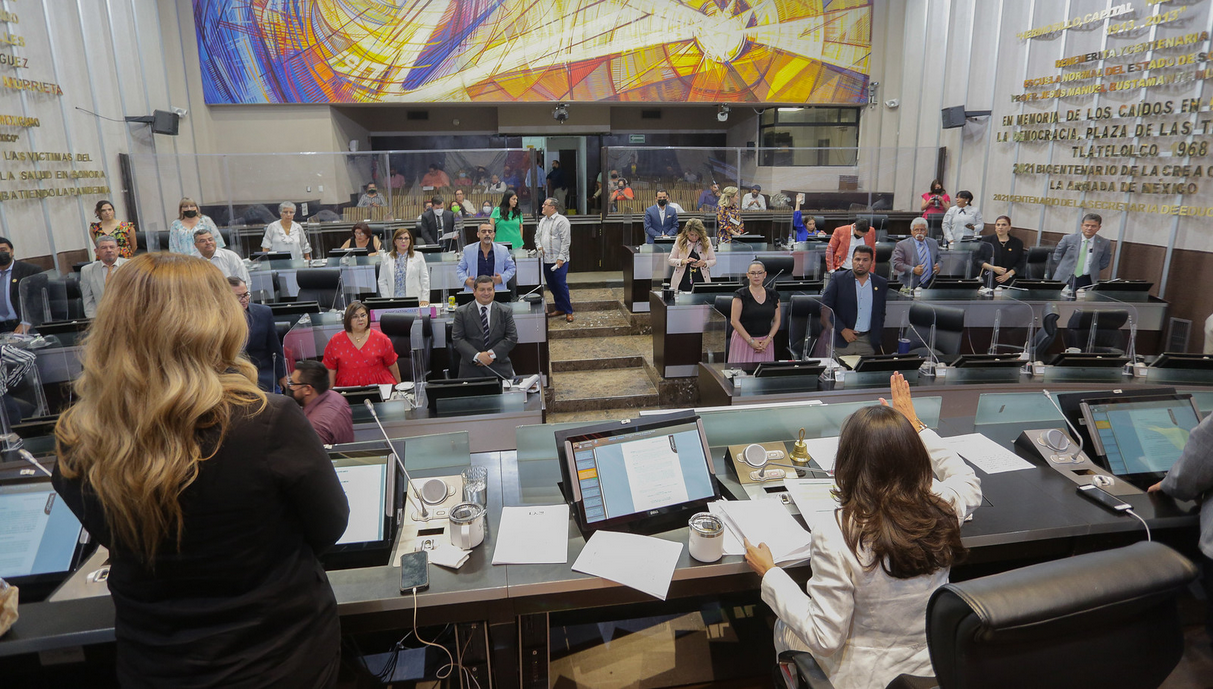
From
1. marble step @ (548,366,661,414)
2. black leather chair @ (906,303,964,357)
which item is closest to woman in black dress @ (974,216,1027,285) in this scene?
black leather chair @ (906,303,964,357)

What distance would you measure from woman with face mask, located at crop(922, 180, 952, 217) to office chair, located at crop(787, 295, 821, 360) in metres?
6.77

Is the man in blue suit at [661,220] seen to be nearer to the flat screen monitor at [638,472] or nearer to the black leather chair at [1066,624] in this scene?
the flat screen monitor at [638,472]

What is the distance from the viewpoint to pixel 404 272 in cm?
680

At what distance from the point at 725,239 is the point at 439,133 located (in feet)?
23.3

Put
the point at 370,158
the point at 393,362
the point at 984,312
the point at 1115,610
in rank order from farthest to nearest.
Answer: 1. the point at 370,158
2. the point at 984,312
3. the point at 393,362
4. the point at 1115,610

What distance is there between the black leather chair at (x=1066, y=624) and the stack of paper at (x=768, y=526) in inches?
37.0

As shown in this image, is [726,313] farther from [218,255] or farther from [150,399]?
[150,399]

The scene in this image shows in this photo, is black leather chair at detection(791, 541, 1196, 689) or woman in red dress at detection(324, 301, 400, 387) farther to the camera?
woman in red dress at detection(324, 301, 400, 387)

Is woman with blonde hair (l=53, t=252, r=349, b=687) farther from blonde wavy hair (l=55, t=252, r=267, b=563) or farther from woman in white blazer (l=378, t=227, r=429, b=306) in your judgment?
woman in white blazer (l=378, t=227, r=429, b=306)

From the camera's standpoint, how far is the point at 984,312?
6.53 metres

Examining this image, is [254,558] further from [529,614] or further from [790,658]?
[790,658]

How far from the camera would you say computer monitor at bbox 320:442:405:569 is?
2.13 meters

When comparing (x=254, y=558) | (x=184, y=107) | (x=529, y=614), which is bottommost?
(x=529, y=614)

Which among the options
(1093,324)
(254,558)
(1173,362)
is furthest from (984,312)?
(254,558)
